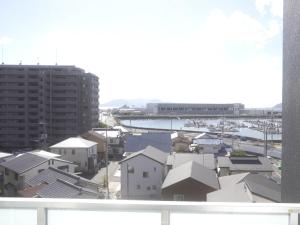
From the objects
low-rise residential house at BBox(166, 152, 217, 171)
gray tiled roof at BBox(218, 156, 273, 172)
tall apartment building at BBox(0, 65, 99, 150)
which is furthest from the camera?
tall apartment building at BBox(0, 65, 99, 150)

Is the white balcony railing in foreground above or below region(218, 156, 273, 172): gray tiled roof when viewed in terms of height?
above

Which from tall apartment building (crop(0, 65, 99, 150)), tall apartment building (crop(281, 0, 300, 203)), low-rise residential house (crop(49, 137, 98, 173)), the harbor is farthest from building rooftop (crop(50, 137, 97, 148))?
the harbor

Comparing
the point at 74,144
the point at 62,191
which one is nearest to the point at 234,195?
the point at 62,191

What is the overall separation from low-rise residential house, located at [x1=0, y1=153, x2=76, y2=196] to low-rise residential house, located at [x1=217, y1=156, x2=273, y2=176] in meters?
5.57

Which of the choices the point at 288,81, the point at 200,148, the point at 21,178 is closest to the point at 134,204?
the point at 288,81

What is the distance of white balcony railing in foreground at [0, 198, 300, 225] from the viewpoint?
0.76 m

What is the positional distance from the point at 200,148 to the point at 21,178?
10.8m

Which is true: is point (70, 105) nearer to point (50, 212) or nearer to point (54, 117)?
point (54, 117)

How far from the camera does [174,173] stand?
9680 mm

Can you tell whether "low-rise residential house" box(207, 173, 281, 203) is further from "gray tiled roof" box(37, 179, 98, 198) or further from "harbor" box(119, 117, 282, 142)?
"harbor" box(119, 117, 282, 142)

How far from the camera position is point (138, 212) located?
2.63 feet

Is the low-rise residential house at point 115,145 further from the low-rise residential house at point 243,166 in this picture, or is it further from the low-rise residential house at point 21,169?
the low-rise residential house at point 243,166

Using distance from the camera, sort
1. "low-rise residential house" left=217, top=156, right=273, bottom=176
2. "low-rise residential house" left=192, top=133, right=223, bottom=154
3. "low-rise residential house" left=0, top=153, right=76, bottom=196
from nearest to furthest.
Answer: "low-rise residential house" left=0, top=153, right=76, bottom=196 → "low-rise residential house" left=217, top=156, right=273, bottom=176 → "low-rise residential house" left=192, top=133, right=223, bottom=154

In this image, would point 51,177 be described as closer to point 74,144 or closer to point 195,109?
point 74,144
